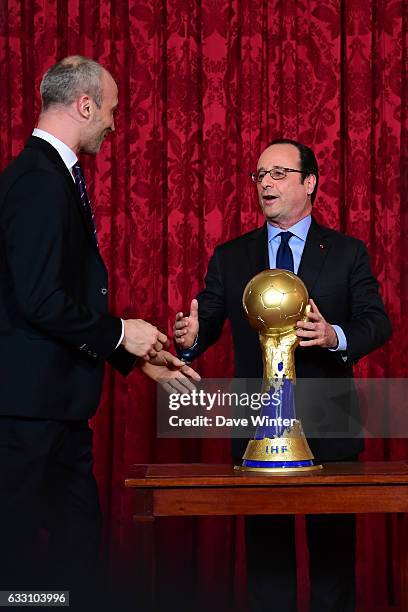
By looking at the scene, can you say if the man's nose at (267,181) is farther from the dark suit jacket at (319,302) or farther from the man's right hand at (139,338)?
the man's right hand at (139,338)

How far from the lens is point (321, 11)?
4211mm

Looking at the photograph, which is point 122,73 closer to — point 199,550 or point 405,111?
point 405,111

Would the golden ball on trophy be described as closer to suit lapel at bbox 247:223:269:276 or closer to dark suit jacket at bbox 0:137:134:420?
dark suit jacket at bbox 0:137:134:420

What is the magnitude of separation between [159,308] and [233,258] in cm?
105

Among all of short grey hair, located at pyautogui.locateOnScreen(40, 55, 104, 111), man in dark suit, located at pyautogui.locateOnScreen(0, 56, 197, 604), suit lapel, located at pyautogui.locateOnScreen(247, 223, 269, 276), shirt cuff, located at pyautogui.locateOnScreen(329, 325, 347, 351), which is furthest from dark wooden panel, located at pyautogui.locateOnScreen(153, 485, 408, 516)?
short grey hair, located at pyautogui.locateOnScreen(40, 55, 104, 111)

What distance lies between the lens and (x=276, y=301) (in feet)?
8.05

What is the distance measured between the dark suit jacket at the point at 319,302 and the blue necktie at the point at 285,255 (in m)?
0.04

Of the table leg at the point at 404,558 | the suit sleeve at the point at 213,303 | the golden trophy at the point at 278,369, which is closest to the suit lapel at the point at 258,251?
the suit sleeve at the point at 213,303

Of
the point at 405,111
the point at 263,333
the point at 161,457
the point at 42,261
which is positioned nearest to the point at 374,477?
the point at 263,333

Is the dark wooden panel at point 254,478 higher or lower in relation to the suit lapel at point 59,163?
Answer: lower

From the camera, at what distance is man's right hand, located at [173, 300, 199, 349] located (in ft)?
9.45

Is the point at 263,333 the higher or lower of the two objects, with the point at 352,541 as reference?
higher

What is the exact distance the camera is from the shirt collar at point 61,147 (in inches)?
95.6

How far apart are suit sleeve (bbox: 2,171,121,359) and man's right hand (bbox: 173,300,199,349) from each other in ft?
2.15
